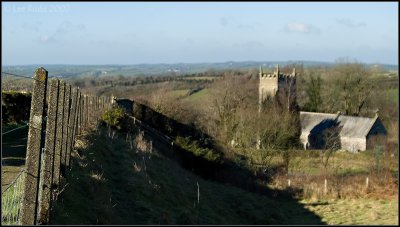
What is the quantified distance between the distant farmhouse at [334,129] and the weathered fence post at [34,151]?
42.2 m

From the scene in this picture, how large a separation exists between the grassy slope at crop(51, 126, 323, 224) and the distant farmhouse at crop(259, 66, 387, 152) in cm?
2938

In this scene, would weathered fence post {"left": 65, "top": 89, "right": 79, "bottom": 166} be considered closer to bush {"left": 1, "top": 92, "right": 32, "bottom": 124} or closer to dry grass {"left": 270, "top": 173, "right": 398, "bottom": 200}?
bush {"left": 1, "top": 92, "right": 32, "bottom": 124}

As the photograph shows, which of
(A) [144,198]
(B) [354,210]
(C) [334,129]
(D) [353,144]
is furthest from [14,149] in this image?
(D) [353,144]

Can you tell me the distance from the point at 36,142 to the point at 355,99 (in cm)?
5447

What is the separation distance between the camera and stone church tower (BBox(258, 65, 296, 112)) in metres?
57.2

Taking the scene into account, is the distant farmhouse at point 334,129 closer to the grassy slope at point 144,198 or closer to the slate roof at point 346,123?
the slate roof at point 346,123

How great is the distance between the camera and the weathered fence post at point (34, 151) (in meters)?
6.45

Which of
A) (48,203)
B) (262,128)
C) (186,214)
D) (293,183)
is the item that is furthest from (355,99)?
(48,203)

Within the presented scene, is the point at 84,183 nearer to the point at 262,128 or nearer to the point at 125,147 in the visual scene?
the point at 125,147

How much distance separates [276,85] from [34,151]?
52.6 meters

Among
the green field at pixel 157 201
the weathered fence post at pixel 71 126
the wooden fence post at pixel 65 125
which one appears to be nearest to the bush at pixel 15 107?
the green field at pixel 157 201

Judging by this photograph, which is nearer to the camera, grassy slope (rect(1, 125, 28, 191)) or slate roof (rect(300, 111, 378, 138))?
grassy slope (rect(1, 125, 28, 191))

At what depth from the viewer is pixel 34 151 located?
→ 21.5 feet

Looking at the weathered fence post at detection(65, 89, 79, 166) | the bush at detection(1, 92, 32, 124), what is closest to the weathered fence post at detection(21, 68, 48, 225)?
the weathered fence post at detection(65, 89, 79, 166)
